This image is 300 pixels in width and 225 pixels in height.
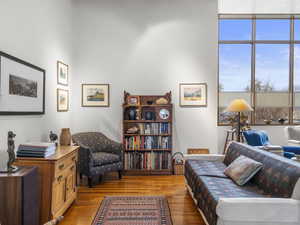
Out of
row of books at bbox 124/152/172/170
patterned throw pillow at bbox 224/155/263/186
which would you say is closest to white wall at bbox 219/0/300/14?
row of books at bbox 124/152/172/170

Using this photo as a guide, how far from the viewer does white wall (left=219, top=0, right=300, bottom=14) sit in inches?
231

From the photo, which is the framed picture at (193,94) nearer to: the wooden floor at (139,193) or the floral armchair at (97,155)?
the wooden floor at (139,193)

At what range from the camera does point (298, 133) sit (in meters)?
6.07

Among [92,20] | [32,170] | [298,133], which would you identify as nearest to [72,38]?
[92,20]

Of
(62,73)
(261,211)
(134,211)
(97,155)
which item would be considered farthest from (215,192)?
(62,73)

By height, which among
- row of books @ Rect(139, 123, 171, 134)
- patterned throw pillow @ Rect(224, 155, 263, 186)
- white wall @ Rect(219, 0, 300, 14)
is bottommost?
patterned throw pillow @ Rect(224, 155, 263, 186)

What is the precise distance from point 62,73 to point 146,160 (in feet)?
7.69

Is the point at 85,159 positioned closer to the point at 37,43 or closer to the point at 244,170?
the point at 37,43

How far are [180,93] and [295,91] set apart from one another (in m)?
3.26

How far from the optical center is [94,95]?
18.1 feet

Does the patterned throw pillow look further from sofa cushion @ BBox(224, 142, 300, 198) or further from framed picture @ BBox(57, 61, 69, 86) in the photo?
framed picture @ BBox(57, 61, 69, 86)

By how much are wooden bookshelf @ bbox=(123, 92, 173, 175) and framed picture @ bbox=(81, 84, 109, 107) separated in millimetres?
543

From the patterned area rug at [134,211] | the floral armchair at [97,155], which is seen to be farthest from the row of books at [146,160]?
the patterned area rug at [134,211]

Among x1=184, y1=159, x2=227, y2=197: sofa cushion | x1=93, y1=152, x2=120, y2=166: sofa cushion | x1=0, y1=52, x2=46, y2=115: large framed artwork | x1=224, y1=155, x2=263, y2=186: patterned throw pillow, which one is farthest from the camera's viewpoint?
x1=93, y1=152, x2=120, y2=166: sofa cushion
